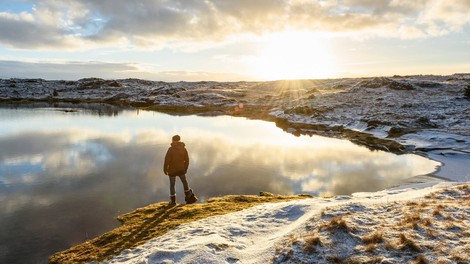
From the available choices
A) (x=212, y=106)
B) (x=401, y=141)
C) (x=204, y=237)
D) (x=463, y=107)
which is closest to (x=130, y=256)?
(x=204, y=237)

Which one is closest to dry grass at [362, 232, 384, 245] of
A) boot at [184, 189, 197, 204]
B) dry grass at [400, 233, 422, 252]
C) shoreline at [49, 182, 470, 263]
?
dry grass at [400, 233, 422, 252]

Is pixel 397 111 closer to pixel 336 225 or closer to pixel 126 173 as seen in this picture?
pixel 126 173

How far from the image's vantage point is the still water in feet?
50.5

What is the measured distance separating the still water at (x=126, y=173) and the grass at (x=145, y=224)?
962 millimetres

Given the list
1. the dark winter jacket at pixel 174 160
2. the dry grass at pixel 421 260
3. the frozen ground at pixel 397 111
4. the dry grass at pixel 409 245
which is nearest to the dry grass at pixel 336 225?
the dry grass at pixel 409 245

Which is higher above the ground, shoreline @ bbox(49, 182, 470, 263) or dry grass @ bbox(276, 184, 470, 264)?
dry grass @ bbox(276, 184, 470, 264)

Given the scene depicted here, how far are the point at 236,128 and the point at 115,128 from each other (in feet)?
64.2

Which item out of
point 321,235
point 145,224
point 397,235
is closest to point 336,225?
point 321,235

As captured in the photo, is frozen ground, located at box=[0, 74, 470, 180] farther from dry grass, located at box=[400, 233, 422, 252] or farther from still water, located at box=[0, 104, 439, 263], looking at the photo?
dry grass, located at box=[400, 233, 422, 252]

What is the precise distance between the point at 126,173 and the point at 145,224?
11044 millimetres

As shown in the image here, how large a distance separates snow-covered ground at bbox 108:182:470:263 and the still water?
5.34 meters

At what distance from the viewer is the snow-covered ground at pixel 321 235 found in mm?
9312

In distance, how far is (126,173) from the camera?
81.2ft

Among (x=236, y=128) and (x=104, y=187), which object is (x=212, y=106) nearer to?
(x=236, y=128)
